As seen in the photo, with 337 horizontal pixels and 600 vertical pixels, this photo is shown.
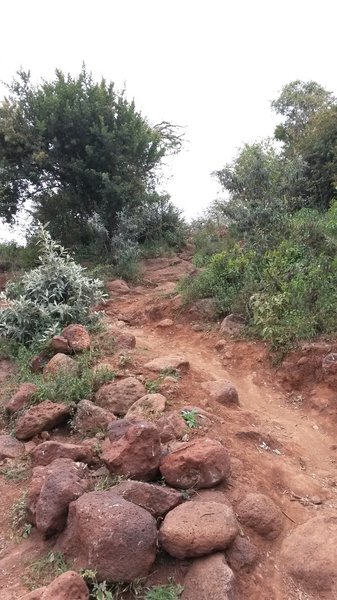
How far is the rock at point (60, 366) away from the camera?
4411 mm

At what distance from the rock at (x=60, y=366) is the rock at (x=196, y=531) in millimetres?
2109

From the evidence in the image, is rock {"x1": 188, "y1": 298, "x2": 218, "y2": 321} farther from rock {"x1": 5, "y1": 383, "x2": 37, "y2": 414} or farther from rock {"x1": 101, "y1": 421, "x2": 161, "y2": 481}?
rock {"x1": 101, "y1": 421, "x2": 161, "y2": 481}

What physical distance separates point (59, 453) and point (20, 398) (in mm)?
1084

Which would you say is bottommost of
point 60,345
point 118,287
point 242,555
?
point 242,555

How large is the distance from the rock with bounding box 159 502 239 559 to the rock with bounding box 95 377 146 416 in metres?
1.38

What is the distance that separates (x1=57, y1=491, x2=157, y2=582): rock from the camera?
229 cm

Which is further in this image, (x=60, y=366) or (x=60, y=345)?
(x=60, y=345)

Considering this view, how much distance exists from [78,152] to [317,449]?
359 inches

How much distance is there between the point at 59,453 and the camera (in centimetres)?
322

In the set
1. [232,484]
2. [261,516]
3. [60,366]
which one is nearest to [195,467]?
[232,484]

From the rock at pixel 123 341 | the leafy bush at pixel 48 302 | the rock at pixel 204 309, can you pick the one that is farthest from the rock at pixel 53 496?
the rock at pixel 204 309

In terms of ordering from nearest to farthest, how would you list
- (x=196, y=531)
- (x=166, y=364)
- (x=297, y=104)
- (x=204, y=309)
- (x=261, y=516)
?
1. (x=196, y=531)
2. (x=261, y=516)
3. (x=166, y=364)
4. (x=204, y=309)
5. (x=297, y=104)

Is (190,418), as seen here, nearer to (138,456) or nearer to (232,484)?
(232,484)

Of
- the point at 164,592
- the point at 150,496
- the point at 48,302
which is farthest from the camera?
the point at 48,302
